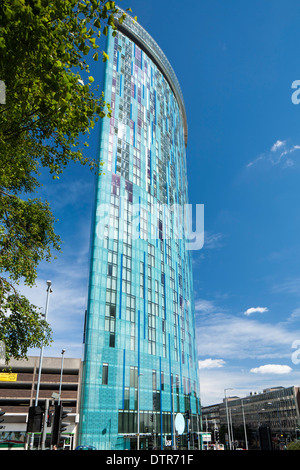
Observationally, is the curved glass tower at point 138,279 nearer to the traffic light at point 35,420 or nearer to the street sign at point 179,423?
the street sign at point 179,423

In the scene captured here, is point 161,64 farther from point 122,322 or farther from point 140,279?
point 122,322

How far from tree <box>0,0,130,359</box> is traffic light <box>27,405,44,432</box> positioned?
10.6 feet

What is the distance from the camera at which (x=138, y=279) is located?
57938mm

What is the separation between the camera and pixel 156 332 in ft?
191

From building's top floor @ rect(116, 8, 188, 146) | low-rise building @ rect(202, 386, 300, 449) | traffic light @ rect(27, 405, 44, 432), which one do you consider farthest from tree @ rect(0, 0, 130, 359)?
low-rise building @ rect(202, 386, 300, 449)

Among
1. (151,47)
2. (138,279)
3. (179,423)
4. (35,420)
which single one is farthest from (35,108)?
(151,47)

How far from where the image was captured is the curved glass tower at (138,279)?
156ft

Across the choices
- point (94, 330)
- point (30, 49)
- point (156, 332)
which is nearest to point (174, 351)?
point (156, 332)

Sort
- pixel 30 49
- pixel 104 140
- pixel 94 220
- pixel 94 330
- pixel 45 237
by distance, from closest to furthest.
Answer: pixel 30 49 → pixel 45 237 → pixel 94 330 → pixel 94 220 → pixel 104 140

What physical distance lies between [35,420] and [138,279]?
4780cm

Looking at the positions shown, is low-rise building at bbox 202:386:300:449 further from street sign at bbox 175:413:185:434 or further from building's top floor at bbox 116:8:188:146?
building's top floor at bbox 116:8:188:146

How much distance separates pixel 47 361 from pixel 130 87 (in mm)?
57752

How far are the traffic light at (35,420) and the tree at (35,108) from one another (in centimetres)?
323

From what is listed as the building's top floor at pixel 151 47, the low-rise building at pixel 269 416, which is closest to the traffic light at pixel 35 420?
the building's top floor at pixel 151 47
